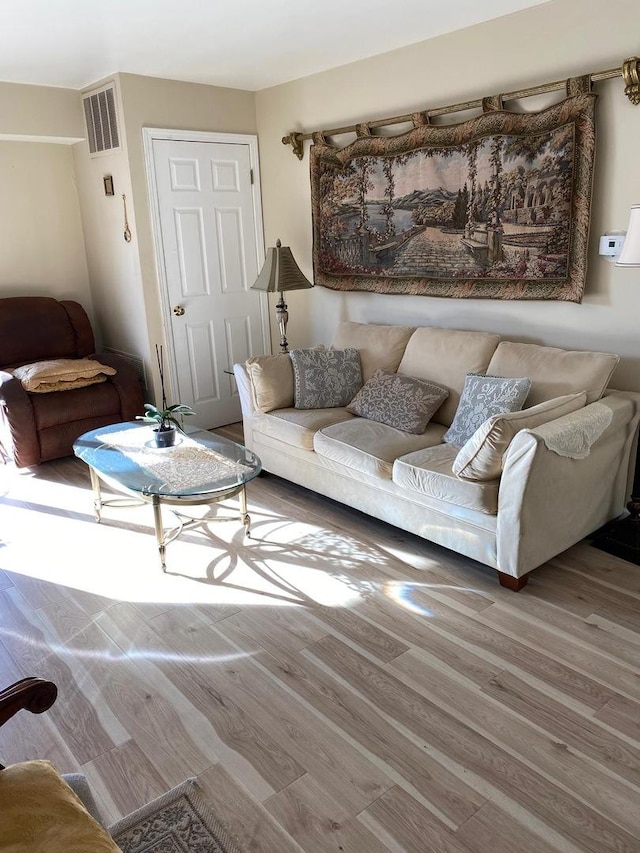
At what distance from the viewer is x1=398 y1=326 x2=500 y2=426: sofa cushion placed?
11.5ft

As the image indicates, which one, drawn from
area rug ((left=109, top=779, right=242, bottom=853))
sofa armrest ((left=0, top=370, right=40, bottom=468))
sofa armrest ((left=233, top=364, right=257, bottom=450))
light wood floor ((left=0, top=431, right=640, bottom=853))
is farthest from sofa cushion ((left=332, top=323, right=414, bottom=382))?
area rug ((left=109, top=779, right=242, bottom=853))

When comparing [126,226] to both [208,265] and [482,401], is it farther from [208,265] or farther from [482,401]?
[482,401]

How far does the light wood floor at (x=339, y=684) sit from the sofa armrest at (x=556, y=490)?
0.57ft

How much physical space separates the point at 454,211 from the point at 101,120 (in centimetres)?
254

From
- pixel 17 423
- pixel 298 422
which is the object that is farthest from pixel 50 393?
pixel 298 422

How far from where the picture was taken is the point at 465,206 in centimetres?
367

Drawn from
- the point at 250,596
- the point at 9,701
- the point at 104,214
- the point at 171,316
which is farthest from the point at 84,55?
the point at 9,701

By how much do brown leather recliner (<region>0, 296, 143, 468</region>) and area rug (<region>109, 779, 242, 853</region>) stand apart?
2.94 meters

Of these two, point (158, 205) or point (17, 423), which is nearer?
point (17, 423)

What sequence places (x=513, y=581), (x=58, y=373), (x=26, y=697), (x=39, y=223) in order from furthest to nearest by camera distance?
(x=39, y=223)
(x=58, y=373)
(x=513, y=581)
(x=26, y=697)

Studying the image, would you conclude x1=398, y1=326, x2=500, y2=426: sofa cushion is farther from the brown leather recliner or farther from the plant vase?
the brown leather recliner

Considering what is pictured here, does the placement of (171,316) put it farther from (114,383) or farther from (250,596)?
(250,596)

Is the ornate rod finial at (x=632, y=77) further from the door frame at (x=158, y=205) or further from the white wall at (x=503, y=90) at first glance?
the door frame at (x=158, y=205)

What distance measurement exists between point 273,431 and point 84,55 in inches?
95.6
